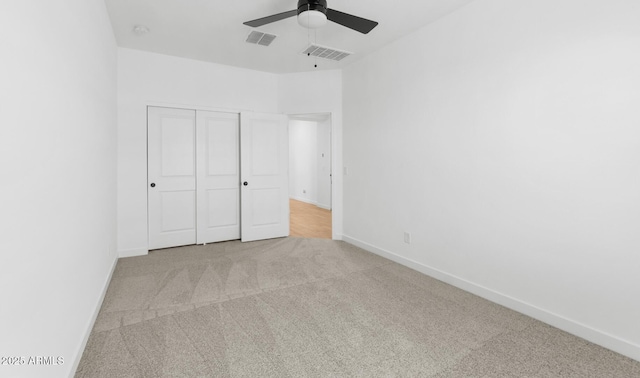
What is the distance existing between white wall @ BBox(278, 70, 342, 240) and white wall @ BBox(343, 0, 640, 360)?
1.17 meters

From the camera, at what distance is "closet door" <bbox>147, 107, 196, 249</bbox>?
4.28 meters

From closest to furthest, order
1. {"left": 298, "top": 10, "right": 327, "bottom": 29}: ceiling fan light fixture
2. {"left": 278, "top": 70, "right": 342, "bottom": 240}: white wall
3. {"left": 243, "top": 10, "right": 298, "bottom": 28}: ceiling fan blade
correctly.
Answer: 1. {"left": 298, "top": 10, "right": 327, "bottom": 29}: ceiling fan light fixture
2. {"left": 243, "top": 10, "right": 298, "bottom": 28}: ceiling fan blade
3. {"left": 278, "top": 70, "right": 342, "bottom": 240}: white wall

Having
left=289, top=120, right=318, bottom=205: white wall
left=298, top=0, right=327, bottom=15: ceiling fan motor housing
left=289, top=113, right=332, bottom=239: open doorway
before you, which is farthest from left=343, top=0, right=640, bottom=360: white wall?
left=289, top=120, right=318, bottom=205: white wall

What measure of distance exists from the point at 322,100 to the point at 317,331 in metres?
3.69

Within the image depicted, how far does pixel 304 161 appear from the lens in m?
9.24

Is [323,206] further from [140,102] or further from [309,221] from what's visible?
[140,102]

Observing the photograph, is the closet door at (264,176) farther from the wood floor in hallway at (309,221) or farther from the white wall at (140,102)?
the white wall at (140,102)

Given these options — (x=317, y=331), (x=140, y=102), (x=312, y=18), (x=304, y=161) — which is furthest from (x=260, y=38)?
(x=304, y=161)

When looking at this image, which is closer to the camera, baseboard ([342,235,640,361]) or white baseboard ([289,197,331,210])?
baseboard ([342,235,640,361])

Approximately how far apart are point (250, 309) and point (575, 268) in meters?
2.58

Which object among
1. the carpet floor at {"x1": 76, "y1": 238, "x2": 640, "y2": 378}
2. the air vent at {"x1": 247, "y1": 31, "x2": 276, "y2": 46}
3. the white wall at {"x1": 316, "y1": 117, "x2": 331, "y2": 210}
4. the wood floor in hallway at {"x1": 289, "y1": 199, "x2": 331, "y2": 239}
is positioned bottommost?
the carpet floor at {"x1": 76, "y1": 238, "x2": 640, "y2": 378}

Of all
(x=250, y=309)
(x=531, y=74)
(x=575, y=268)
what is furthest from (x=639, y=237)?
(x=250, y=309)

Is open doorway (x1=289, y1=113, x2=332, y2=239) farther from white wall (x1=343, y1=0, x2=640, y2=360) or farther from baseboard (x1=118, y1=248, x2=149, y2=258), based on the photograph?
white wall (x1=343, y1=0, x2=640, y2=360)

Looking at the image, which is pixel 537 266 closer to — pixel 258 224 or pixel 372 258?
pixel 372 258
